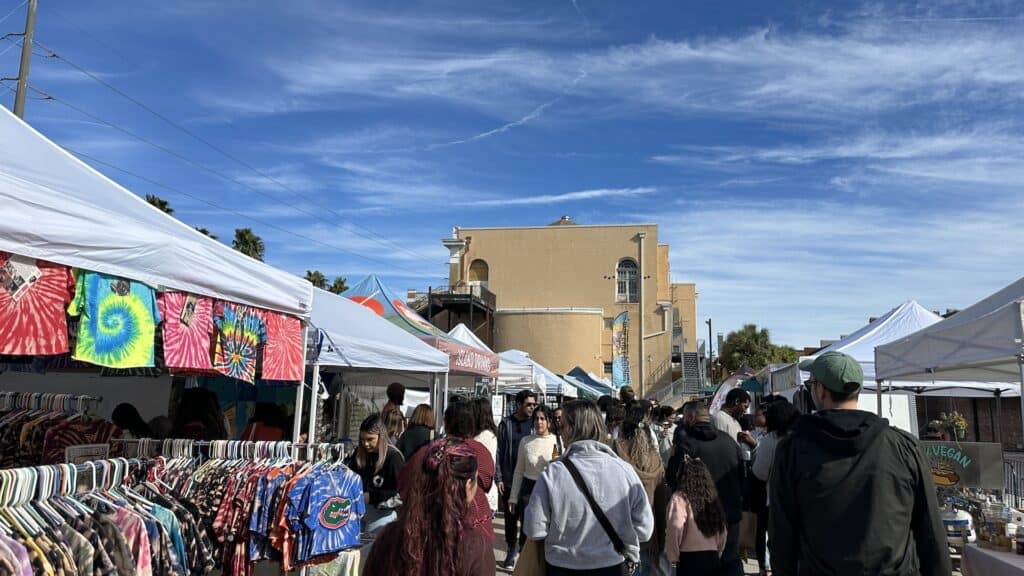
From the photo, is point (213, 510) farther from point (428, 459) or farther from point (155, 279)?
point (428, 459)

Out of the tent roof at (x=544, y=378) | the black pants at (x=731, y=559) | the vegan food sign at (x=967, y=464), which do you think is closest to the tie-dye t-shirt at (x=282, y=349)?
the black pants at (x=731, y=559)

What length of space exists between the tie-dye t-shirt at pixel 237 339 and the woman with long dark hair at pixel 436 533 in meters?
2.30

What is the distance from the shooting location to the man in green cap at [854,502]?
7.83 feet

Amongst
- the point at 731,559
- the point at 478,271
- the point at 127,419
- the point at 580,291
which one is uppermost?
the point at 478,271

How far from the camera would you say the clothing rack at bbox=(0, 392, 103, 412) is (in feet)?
14.7

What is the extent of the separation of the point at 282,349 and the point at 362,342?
1873mm

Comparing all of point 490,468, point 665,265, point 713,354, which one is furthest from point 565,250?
point 490,468

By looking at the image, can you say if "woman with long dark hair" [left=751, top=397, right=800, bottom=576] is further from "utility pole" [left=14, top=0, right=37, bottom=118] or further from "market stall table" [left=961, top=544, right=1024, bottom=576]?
"utility pole" [left=14, top=0, right=37, bottom=118]

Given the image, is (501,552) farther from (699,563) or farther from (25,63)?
(25,63)

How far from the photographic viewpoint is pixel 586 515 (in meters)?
3.29

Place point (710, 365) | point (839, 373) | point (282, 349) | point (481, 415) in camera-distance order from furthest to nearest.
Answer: point (710, 365) < point (481, 415) < point (282, 349) < point (839, 373)

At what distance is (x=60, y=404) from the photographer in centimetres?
448

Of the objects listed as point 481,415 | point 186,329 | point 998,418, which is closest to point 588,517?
point 186,329

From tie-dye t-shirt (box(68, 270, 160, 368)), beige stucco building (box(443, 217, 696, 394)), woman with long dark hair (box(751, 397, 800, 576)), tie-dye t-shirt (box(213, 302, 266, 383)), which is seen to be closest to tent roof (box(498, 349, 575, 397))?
woman with long dark hair (box(751, 397, 800, 576))
